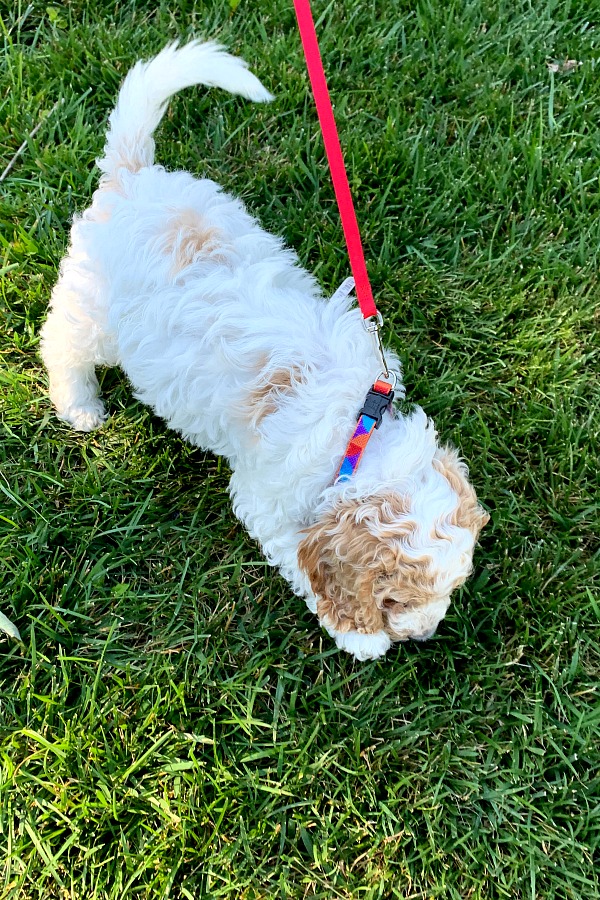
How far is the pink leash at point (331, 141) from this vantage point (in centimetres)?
223

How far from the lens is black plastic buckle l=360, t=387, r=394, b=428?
2.42 meters

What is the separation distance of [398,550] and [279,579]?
1.28 m

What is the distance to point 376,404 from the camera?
2428 millimetres

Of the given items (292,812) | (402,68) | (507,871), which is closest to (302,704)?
(292,812)

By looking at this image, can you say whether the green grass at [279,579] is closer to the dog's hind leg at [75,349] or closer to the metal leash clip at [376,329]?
the dog's hind leg at [75,349]

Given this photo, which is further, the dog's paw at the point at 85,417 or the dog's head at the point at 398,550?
the dog's paw at the point at 85,417

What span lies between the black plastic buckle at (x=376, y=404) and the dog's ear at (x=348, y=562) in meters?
0.32

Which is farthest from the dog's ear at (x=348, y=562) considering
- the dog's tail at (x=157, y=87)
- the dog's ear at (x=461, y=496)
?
the dog's tail at (x=157, y=87)

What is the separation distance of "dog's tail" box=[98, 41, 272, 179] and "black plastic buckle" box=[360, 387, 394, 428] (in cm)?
146

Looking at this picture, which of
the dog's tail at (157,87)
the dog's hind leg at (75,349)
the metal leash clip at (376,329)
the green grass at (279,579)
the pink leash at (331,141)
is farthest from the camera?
the dog's hind leg at (75,349)

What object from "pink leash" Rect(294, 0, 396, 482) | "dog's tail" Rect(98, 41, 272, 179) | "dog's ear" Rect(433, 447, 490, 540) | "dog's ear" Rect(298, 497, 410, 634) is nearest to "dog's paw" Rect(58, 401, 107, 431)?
"dog's tail" Rect(98, 41, 272, 179)

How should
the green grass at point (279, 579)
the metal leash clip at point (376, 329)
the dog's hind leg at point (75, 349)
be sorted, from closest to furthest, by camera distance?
the metal leash clip at point (376, 329), the green grass at point (279, 579), the dog's hind leg at point (75, 349)

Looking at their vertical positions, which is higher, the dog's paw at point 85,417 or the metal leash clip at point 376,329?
the metal leash clip at point 376,329

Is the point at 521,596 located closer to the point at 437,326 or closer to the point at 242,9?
the point at 437,326
